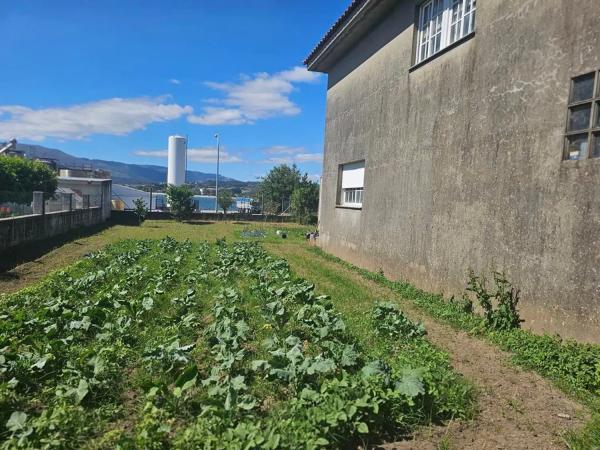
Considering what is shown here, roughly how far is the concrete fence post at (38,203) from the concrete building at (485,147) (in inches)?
512

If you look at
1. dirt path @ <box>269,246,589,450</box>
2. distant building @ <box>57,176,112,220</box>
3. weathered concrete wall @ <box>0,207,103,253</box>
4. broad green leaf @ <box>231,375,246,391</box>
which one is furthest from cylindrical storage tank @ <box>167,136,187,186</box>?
broad green leaf @ <box>231,375,246,391</box>

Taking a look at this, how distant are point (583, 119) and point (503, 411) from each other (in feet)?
12.8

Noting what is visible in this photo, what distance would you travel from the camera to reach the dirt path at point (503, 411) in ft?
11.2

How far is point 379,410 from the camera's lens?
353 centimetres

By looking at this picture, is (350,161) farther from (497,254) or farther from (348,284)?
(497,254)

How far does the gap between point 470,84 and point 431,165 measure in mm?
1841

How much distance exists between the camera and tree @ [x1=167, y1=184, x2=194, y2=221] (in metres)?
35.0

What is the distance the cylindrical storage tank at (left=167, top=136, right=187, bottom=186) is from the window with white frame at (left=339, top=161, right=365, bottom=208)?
54.6 m

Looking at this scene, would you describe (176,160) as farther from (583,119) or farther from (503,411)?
(503,411)

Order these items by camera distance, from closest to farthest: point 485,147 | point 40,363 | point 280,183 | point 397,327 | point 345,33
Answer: point 40,363 → point 397,327 → point 485,147 → point 345,33 → point 280,183

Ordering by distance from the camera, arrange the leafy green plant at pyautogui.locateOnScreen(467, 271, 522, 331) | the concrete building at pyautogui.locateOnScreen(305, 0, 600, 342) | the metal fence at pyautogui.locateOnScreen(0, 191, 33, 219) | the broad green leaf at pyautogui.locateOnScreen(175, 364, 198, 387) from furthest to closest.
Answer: the metal fence at pyautogui.locateOnScreen(0, 191, 33, 219) < the leafy green plant at pyautogui.locateOnScreen(467, 271, 522, 331) < the concrete building at pyautogui.locateOnScreen(305, 0, 600, 342) < the broad green leaf at pyautogui.locateOnScreen(175, 364, 198, 387)

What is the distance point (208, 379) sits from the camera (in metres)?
3.94

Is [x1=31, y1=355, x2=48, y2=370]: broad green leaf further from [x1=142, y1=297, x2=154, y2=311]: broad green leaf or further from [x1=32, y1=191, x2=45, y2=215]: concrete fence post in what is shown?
[x1=32, y1=191, x2=45, y2=215]: concrete fence post

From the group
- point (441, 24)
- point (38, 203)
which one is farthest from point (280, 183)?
point (441, 24)
